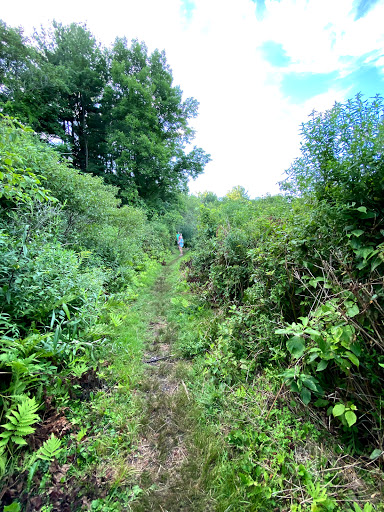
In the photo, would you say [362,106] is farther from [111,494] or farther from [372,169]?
[111,494]

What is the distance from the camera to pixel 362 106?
183 cm

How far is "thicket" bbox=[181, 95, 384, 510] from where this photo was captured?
5.08ft

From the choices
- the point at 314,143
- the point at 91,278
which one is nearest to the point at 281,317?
the point at 314,143

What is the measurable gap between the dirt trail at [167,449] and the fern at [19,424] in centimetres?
95

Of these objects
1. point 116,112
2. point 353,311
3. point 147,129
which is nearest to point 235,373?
point 353,311

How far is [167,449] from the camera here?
1.89 meters

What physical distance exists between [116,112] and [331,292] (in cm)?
1978

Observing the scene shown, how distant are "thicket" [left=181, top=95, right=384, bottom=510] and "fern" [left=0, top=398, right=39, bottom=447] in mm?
1753

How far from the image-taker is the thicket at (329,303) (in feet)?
5.08

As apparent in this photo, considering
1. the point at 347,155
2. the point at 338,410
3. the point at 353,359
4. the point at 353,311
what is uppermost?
the point at 347,155

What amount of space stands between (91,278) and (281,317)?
309 centimetres

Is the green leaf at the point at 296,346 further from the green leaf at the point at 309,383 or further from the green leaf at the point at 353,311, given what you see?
the green leaf at the point at 353,311

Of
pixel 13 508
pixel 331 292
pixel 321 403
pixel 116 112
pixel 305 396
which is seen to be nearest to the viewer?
pixel 13 508

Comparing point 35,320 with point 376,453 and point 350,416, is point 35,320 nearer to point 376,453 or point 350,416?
point 350,416
